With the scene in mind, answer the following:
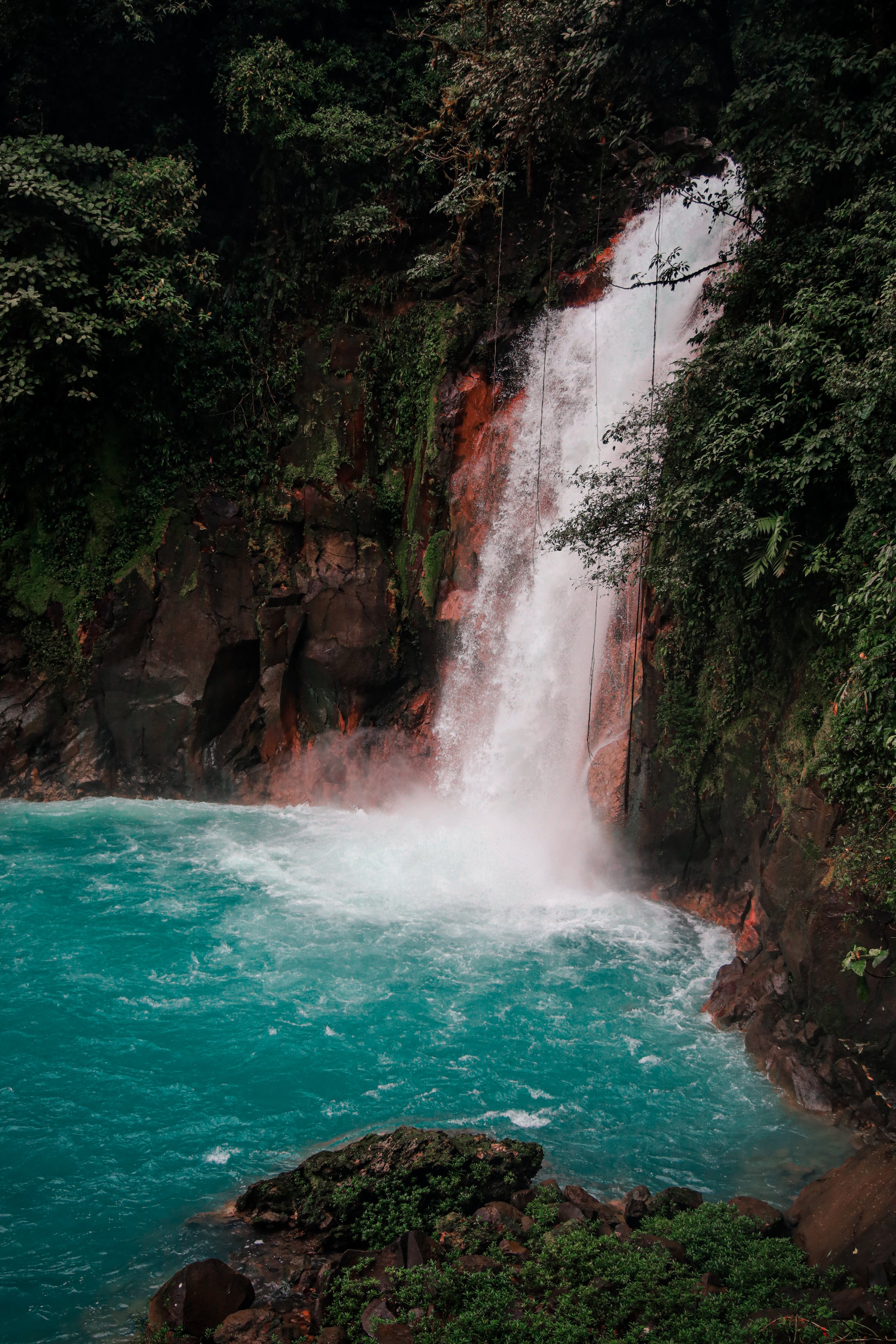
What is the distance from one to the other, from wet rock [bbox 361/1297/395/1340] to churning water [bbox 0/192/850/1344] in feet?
4.81

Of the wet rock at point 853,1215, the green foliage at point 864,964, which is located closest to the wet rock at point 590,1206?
the wet rock at point 853,1215

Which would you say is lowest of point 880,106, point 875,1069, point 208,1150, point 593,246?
point 208,1150

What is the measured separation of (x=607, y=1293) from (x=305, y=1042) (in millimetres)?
3877

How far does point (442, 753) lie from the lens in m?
14.2

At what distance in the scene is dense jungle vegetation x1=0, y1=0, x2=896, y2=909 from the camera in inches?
309

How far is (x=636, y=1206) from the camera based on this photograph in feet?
18.9

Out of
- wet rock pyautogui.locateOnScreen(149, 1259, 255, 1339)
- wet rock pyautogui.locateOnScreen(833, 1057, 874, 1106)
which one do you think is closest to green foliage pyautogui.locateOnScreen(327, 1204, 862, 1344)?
wet rock pyautogui.locateOnScreen(149, 1259, 255, 1339)

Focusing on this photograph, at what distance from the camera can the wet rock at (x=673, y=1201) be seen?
5.74m

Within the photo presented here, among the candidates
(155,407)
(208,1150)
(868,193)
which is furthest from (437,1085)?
(155,407)

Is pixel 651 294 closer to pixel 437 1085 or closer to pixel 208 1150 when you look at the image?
pixel 437 1085

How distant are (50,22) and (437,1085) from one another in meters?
17.2

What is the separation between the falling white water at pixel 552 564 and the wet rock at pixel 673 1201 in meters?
6.32

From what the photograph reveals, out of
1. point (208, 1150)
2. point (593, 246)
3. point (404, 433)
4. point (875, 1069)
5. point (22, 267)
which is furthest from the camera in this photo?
point (404, 433)

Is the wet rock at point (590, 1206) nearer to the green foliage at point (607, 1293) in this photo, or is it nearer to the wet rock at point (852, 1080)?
the green foliage at point (607, 1293)
